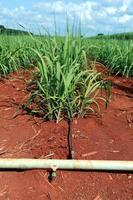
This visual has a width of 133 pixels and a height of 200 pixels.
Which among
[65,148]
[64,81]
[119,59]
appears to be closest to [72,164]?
[65,148]

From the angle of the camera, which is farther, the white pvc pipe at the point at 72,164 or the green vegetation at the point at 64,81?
the green vegetation at the point at 64,81

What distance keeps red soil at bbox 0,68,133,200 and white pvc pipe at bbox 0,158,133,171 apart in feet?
0.23

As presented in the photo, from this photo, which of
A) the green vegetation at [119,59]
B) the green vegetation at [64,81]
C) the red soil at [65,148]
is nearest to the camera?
the red soil at [65,148]

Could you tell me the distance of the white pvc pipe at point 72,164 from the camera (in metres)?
2.70

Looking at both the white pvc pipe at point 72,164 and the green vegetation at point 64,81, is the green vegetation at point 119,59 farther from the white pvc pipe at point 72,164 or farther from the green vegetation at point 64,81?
the white pvc pipe at point 72,164

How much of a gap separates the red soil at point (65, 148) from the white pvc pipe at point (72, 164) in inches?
2.8

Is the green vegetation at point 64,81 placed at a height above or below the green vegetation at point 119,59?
above

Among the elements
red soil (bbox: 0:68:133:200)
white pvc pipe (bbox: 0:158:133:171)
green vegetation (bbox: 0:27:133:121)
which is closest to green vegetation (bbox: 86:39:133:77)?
red soil (bbox: 0:68:133:200)

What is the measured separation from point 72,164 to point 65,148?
0.98 ft

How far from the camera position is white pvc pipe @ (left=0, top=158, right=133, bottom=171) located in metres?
Answer: 2.70

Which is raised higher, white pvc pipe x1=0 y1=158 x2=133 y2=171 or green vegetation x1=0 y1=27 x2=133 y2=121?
green vegetation x1=0 y1=27 x2=133 y2=121

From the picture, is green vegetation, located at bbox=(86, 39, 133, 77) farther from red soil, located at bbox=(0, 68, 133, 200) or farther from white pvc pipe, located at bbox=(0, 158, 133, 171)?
white pvc pipe, located at bbox=(0, 158, 133, 171)

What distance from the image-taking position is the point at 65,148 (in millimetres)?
2994

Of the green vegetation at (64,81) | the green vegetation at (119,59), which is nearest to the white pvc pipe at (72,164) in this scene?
the green vegetation at (64,81)
